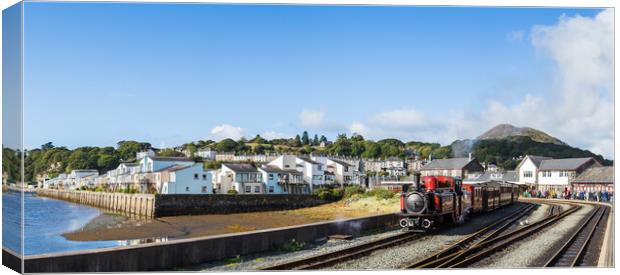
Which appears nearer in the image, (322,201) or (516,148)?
(516,148)

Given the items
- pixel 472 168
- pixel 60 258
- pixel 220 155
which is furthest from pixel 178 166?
pixel 472 168

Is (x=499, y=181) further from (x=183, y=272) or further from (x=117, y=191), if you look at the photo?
(x=183, y=272)

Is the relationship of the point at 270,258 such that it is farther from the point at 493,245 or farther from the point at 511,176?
the point at 511,176

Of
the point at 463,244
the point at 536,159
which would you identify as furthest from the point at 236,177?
the point at 536,159

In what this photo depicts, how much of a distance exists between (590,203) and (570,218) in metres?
1.48

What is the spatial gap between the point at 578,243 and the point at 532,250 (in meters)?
2.17

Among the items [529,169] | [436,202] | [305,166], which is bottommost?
[436,202]

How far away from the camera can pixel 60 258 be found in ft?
34.0

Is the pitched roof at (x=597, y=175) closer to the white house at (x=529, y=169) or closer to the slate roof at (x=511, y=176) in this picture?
the white house at (x=529, y=169)

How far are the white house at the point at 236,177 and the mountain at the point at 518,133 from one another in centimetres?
628

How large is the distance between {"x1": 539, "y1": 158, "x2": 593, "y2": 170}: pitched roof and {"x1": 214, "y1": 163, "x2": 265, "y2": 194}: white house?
329 inches

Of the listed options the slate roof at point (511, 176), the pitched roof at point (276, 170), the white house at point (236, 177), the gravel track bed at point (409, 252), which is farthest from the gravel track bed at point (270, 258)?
the slate roof at point (511, 176)

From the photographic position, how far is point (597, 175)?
16.3m

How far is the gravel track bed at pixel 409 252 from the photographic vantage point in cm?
1280
